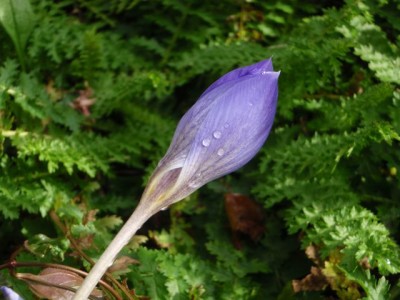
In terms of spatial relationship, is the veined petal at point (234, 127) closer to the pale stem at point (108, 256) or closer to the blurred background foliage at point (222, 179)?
the pale stem at point (108, 256)

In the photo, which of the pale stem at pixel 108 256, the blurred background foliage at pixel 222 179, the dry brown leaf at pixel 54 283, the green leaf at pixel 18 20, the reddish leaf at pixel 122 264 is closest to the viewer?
the pale stem at pixel 108 256

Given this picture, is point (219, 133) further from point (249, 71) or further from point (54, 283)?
point (54, 283)

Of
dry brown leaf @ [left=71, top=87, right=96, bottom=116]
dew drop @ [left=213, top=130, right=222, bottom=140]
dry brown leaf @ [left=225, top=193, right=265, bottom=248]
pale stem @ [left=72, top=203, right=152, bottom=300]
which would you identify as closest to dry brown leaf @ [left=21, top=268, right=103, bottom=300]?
pale stem @ [left=72, top=203, right=152, bottom=300]

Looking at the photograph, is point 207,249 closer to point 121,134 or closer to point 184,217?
point 184,217

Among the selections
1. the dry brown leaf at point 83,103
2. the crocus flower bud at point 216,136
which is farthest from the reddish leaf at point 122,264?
the dry brown leaf at point 83,103

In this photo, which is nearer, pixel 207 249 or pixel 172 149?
pixel 172 149

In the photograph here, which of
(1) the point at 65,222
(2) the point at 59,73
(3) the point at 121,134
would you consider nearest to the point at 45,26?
(2) the point at 59,73

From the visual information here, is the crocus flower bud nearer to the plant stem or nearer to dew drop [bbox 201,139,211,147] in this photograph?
dew drop [bbox 201,139,211,147]
